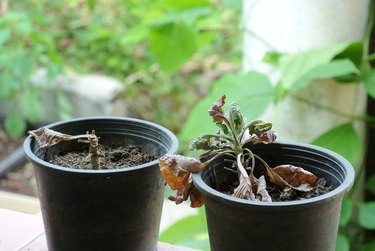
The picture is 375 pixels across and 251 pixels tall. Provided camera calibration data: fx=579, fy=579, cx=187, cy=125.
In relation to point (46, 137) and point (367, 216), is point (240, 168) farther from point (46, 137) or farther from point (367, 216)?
point (367, 216)

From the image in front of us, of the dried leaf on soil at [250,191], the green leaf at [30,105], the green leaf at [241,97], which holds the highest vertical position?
the dried leaf on soil at [250,191]

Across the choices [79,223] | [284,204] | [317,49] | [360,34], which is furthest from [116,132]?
[360,34]

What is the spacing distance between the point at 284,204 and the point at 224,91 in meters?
0.69

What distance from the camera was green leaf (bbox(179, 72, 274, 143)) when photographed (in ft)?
3.84

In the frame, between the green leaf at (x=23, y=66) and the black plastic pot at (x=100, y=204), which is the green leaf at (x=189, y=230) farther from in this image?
the green leaf at (x=23, y=66)

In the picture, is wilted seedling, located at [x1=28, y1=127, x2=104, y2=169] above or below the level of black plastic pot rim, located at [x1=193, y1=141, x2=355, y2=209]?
below

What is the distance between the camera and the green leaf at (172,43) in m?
1.48

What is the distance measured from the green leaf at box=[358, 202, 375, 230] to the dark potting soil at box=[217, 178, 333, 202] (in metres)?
0.64

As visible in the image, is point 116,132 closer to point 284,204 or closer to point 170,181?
point 170,181

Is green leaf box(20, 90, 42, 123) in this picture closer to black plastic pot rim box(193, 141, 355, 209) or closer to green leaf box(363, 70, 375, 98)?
green leaf box(363, 70, 375, 98)

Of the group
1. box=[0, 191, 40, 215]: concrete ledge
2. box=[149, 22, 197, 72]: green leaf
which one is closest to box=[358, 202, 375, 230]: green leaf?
box=[149, 22, 197, 72]: green leaf

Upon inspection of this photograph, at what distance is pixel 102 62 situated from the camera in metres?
2.79

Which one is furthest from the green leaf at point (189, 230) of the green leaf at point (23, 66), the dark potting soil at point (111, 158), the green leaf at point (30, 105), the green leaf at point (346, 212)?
the green leaf at point (30, 105)

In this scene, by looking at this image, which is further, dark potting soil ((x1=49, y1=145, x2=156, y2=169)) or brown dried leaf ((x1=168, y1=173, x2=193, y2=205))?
dark potting soil ((x1=49, y1=145, x2=156, y2=169))
